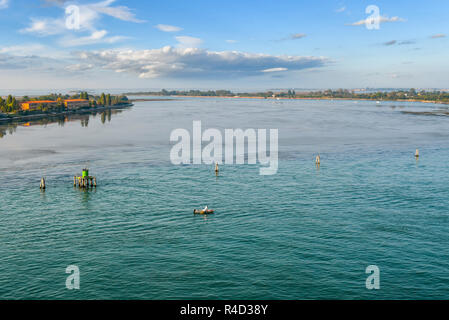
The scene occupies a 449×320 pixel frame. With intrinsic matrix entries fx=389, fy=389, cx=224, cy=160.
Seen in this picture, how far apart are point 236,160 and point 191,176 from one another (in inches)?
702

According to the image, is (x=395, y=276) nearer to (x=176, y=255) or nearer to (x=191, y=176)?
(x=176, y=255)

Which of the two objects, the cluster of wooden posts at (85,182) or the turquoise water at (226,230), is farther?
the cluster of wooden posts at (85,182)

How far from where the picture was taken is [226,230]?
43.4m

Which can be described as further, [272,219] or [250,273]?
[272,219]

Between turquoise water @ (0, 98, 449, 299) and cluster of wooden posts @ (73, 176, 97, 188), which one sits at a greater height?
cluster of wooden posts @ (73, 176, 97, 188)

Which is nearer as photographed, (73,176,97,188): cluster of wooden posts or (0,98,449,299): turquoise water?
(0,98,449,299): turquoise water

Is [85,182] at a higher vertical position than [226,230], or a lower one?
higher

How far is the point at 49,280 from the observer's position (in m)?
32.6

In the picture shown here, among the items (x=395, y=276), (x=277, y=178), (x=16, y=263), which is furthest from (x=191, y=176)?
(x=395, y=276)

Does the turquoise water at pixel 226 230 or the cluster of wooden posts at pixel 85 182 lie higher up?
the cluster of wooden posts at pixel 85 182

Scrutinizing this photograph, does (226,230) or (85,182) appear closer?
(226,230)

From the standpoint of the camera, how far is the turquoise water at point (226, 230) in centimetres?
3173

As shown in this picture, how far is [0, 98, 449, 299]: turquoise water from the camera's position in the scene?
31734 mm
